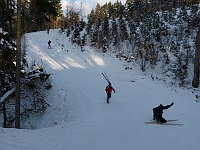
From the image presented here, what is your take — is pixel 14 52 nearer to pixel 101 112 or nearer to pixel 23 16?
pixel 23 16

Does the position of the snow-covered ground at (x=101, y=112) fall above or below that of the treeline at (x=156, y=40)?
below

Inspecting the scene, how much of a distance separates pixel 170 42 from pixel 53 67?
44.2ft

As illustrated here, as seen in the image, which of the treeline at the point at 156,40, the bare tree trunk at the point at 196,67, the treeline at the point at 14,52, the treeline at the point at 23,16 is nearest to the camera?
the treeline at the point at 23,16

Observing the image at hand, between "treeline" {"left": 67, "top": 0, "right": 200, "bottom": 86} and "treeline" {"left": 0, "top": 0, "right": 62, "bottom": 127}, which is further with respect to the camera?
"treeline" {"left": 67, "top": 0, "right": 200, "bottom": 86}

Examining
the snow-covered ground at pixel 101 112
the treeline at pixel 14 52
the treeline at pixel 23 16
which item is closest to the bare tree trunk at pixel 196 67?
the snow-covered ground at pixel 101 112

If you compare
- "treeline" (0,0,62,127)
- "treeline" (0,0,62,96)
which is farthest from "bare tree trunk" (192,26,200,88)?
"treeline" (0,0,62,96)

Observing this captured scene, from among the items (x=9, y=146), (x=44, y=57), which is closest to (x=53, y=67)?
(x=44, y=57)

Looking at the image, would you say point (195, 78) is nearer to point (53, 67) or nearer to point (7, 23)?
point (53, 67)

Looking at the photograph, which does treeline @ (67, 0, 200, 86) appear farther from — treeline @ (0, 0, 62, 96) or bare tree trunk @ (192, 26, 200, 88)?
treeline @ (0, 0, 62, 96)

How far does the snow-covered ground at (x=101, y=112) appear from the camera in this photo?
8750mm

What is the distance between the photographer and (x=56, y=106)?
16.2 metres

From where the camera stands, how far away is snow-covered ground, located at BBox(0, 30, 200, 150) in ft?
28.7

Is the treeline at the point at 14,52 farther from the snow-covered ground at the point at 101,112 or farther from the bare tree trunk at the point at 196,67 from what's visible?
the bare tree trunk at the point at 196,67

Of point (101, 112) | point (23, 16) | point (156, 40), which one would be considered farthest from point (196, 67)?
point (23, 16)
